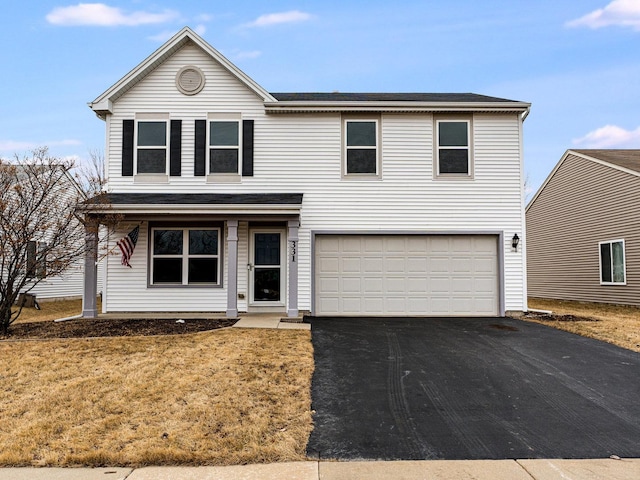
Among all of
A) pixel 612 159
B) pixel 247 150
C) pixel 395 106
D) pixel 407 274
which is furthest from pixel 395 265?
pixel 612 159

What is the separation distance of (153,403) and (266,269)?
712 centimetres

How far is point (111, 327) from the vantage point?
32.3ft

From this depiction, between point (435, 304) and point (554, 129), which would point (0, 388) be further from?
point (554, 129)

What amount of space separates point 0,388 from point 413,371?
5.52m

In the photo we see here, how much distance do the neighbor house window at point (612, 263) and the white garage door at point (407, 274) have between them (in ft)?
22.3

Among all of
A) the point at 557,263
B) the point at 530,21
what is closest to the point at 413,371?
the point at 530,21

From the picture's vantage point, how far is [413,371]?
665 centimetres

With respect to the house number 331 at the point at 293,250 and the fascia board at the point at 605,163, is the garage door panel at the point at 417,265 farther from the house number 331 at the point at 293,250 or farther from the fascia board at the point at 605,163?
the fascia board at the point at 605,163

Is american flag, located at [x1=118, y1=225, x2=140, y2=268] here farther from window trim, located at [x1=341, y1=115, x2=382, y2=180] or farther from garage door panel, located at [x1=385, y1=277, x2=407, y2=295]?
garage door panel, located at [x1=385, y1=277, x2=407, y2=295]

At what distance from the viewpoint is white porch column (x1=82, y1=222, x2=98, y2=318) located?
34.3 feet

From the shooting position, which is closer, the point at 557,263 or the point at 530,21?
the point at 530,21

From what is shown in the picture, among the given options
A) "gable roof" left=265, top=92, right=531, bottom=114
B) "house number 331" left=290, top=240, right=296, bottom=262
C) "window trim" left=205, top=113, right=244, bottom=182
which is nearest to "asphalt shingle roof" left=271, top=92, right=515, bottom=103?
"gable roof" left=265, top=92, right=531, bottom=114

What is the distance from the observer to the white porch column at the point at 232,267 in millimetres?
11203

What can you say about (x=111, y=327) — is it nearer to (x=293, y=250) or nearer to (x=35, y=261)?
(x=35, y=261)
